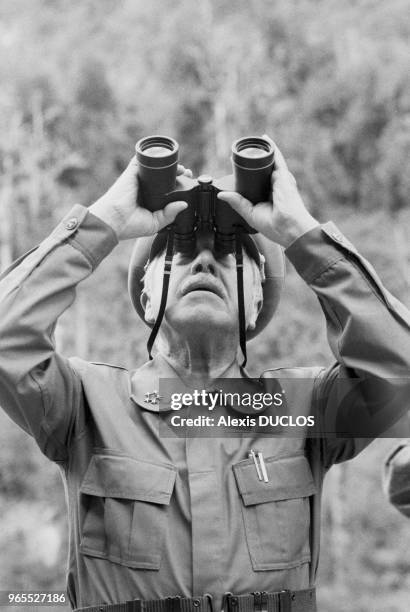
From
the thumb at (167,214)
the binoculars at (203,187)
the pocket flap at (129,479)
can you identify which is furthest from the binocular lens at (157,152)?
the pocket flap at (129,479)

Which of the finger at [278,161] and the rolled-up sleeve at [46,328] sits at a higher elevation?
the finger at [278,161]

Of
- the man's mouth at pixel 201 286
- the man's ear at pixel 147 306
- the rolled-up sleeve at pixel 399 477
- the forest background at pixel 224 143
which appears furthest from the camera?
the forest background at pixel 224 143

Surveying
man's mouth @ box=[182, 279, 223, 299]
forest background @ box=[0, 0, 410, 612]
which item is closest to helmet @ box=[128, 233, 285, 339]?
man's mouth @ box=[182, 279, 223, 299]

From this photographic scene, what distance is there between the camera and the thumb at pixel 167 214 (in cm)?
231

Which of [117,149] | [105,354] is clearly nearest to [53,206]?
[117,149]

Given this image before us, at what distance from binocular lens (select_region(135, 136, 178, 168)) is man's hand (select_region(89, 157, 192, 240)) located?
0.04m

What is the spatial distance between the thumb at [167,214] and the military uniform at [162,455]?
0.56ft

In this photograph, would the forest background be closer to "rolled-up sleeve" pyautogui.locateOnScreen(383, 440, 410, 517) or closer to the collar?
"rolled-up sleeve" pyautogui.locateOnScreen(383, 440, 410, 517)

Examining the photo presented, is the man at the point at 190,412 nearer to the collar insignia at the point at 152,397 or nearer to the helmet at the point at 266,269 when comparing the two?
the collar insignia at the point at 152,397

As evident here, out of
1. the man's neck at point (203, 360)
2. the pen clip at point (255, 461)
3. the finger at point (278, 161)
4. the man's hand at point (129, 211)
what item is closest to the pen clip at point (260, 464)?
the pen clip at point (255, 461)

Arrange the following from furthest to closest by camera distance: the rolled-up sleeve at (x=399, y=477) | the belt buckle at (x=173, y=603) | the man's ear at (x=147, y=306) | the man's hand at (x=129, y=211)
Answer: the rolled-up sleeve at (x=399, y=477) → the man's ear at (x=147, y=306) → the man's hand at (x=129, y=211) → the belt buckle at (x=173, y=603)

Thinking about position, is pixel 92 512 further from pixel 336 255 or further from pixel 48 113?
pixel 48 113

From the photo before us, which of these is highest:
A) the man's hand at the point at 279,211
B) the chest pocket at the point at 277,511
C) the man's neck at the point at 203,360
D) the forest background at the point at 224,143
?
the forest background at the point at 224,143

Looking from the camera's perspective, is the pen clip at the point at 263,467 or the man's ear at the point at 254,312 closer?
the pen clip at the point at 263,467
